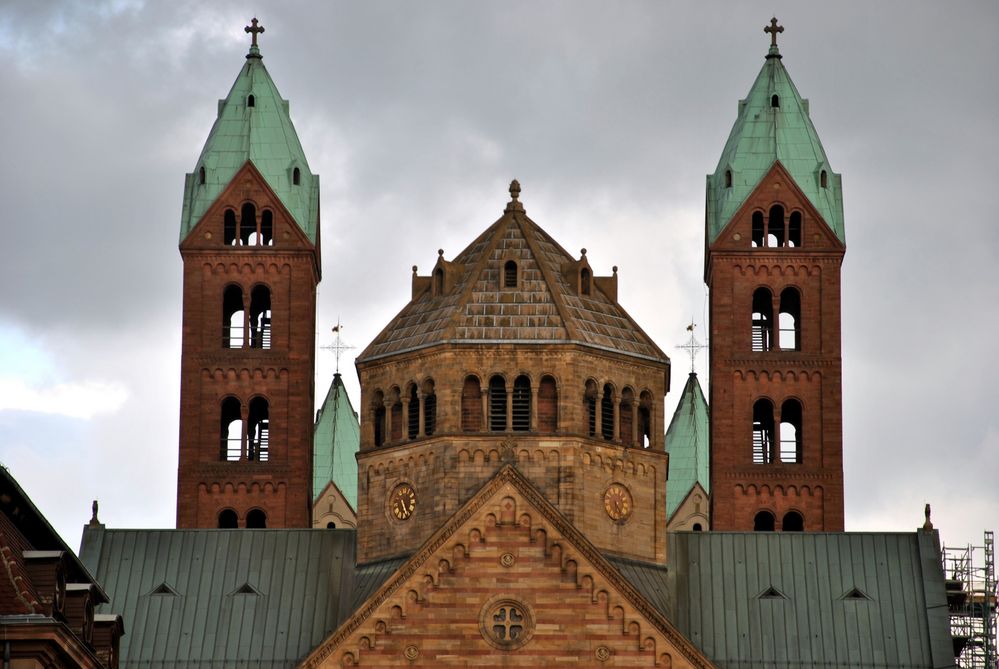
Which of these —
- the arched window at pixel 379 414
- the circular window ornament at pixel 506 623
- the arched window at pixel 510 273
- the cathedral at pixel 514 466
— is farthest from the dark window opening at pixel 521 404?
the circular window ornament at pixel 506 623

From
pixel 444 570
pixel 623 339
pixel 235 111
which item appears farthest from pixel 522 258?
pixel 235 111

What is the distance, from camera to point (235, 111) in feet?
395

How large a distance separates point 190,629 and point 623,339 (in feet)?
55.6

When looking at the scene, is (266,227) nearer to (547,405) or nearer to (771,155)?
(771,155)

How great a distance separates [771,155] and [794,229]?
2.97 metres

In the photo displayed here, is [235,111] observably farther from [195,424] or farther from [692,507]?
[692,507]

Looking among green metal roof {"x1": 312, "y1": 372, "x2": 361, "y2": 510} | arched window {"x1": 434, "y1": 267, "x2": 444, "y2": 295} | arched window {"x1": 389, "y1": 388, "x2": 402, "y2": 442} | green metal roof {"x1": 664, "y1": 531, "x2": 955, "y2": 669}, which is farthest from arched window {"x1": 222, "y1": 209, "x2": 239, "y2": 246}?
green metal roof {"x1": 664, "y1": 531, "x2": 955, "y2": 669}

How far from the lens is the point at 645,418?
333ft

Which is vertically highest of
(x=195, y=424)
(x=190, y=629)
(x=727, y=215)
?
(x=727, y=215)

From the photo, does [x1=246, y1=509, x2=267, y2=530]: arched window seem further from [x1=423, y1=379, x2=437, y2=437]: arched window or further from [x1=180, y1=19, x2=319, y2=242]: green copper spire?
[x1=423, y1=379, x2=437, y2=437]: arched window

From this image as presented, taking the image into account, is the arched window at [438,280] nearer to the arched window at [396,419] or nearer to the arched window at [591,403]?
the arched window at [396,419]

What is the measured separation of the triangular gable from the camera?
94125 mm

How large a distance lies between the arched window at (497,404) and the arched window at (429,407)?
6.07 feet

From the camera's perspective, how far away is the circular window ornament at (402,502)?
99.4 metres
